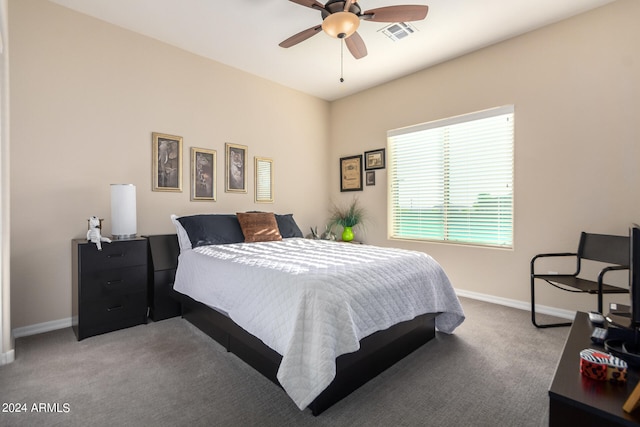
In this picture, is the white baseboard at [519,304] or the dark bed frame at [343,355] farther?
the white baseboard at [519,304]

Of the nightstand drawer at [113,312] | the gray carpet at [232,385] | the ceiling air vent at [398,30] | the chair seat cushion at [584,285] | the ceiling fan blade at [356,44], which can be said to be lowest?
the gray carpet at [232,385]

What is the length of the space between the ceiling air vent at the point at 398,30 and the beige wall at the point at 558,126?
0.95 m

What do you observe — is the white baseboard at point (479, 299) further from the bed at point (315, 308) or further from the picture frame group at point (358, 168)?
the picture frame group at point (358, 168)

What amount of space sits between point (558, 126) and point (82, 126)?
4744mm

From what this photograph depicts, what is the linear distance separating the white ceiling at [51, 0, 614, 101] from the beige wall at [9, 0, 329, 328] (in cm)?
26

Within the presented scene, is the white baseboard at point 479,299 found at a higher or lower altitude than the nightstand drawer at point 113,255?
lower

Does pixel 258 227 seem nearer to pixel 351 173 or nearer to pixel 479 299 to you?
pixel 351 173

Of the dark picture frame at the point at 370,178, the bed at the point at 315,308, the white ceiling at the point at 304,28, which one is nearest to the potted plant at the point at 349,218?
the dark picture frame at the point at 370,178

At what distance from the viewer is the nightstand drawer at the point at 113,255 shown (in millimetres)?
2502

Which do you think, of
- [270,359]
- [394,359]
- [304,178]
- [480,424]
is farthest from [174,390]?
[304,178]

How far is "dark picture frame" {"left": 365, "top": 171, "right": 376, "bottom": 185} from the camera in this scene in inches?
184

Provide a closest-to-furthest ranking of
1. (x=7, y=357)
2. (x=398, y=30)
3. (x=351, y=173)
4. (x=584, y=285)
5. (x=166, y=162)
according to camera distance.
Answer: (x=7, y=357) → (x=584, y=285) → (x=398, y=30) → (x=166, y=162) → (x=351, y=173)

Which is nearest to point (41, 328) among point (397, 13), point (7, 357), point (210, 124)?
point (7, 357)

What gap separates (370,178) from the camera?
4.72 metres
